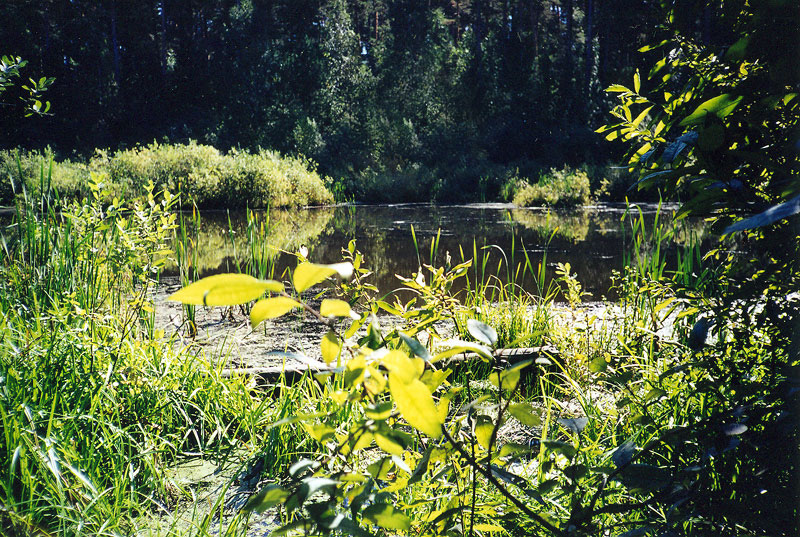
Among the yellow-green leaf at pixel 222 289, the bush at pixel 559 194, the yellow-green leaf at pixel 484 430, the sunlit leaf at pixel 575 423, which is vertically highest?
the bush at pixel 559 194

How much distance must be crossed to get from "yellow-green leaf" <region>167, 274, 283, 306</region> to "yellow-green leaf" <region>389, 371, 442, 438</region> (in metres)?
0.12

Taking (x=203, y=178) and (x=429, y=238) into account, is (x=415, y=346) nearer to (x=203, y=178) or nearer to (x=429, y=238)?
(x=429, y=238)

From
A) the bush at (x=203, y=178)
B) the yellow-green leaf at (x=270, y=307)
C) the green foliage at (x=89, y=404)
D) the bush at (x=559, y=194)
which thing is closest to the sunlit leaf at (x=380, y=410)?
the yellow-green leaf at (x=270, y=307)

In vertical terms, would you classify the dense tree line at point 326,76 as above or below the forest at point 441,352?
Answer: above

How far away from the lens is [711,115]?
78 cm

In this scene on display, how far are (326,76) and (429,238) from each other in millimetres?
19643

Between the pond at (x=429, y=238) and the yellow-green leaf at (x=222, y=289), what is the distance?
9.45ft

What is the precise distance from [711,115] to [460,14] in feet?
110

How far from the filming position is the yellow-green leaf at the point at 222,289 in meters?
0.45

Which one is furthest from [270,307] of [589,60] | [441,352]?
[589,60]

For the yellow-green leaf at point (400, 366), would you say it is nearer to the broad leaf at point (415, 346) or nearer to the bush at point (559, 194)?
the broad leaf at point (415, 346)

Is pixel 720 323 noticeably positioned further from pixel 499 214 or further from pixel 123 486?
pixel 499 214

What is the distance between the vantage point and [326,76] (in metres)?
25.1

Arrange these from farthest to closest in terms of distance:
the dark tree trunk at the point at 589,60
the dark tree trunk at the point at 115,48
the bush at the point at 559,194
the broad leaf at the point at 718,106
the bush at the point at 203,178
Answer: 1. the dark tree trunk at the point at 115,48
2. the dark tree trunk at the point at 589,60
3. the bush at the point at 559,194
4. the bush at the point at 203,178
5. the broad leaf at the point at 718,106
